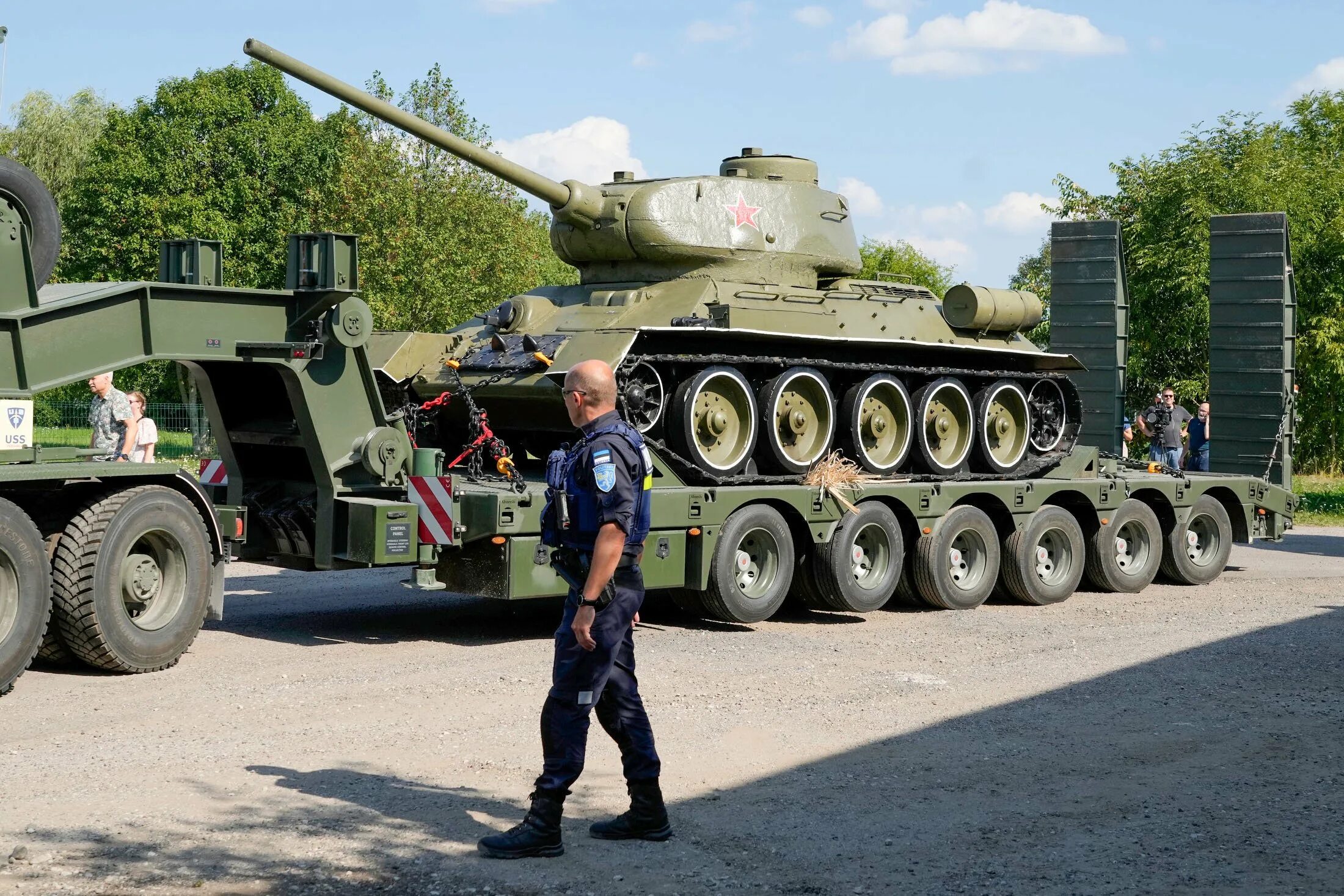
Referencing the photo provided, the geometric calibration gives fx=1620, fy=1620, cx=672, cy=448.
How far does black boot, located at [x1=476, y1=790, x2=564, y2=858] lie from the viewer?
6.01 metres

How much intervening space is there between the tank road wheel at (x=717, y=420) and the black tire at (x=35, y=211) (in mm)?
4723

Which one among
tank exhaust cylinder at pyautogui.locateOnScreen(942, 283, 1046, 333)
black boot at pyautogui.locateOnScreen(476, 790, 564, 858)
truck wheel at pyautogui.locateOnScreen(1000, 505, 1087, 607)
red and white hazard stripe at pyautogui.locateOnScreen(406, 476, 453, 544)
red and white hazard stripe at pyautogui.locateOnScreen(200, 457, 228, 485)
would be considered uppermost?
tank exhaust cylinder at pyautogui.locateOnScreen(942, 283, 1046, 333)

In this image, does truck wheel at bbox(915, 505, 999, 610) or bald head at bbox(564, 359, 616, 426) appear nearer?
bald head at bbox(564, 359, 616, 426)

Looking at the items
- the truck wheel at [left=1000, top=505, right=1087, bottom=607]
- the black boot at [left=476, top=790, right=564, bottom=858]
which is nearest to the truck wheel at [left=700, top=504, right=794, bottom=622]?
the truck wheel at [left=1000, top=505, right=1087, bottom=607]

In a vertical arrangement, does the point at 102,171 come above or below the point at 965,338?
above

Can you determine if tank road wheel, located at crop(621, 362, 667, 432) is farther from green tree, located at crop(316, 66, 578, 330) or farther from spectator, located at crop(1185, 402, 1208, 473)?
green tree, located at crop(316, 66, 578, 330)

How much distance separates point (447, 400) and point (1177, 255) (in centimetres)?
2352

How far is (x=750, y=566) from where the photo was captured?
41.5 ft

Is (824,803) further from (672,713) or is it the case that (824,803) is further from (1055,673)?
(1055,673)

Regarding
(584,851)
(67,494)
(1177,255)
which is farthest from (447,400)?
(1177,255)

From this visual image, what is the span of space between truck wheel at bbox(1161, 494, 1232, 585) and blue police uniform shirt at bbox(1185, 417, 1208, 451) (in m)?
6.56

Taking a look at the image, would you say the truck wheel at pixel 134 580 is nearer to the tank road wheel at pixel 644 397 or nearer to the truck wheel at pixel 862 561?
the tank road wheel at pixel 644 397

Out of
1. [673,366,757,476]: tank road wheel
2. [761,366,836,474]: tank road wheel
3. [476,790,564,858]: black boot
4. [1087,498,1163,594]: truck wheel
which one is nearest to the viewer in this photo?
[476,790,564,858]: black boot

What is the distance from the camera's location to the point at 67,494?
382 inches
